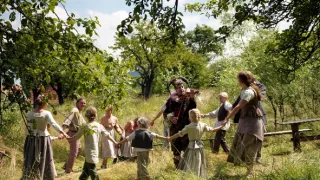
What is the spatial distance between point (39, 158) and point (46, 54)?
3.96m

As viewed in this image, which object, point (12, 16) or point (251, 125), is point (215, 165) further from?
point (12, 16)

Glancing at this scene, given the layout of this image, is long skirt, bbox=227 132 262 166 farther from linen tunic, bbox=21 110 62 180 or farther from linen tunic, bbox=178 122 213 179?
linen tunic, bbox=21 110 62 180

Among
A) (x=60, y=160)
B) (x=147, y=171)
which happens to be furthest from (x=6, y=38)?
(x=60, y=160)

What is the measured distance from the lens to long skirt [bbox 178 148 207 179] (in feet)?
20.9

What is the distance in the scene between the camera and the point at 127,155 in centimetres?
997

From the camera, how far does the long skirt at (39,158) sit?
23.8 ft

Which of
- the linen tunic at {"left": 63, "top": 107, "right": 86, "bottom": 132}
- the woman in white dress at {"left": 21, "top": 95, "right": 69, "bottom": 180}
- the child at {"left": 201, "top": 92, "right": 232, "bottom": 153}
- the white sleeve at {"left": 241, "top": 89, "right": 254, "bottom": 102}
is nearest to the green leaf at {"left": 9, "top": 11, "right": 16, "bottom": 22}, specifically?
the woman in white dress at {"left": 21, "top": 95, "right": 69, "bottom": 180}

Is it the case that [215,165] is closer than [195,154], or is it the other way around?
[195,154]

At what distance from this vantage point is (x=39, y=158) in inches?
286

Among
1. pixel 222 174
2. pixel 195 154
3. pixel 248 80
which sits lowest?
pixel 222 174

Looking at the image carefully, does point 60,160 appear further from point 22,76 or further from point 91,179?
point 22,76

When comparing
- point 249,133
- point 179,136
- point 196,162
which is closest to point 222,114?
point 179,136

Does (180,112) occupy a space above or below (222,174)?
above

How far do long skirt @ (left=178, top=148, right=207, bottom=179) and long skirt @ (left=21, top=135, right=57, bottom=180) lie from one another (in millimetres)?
2628
